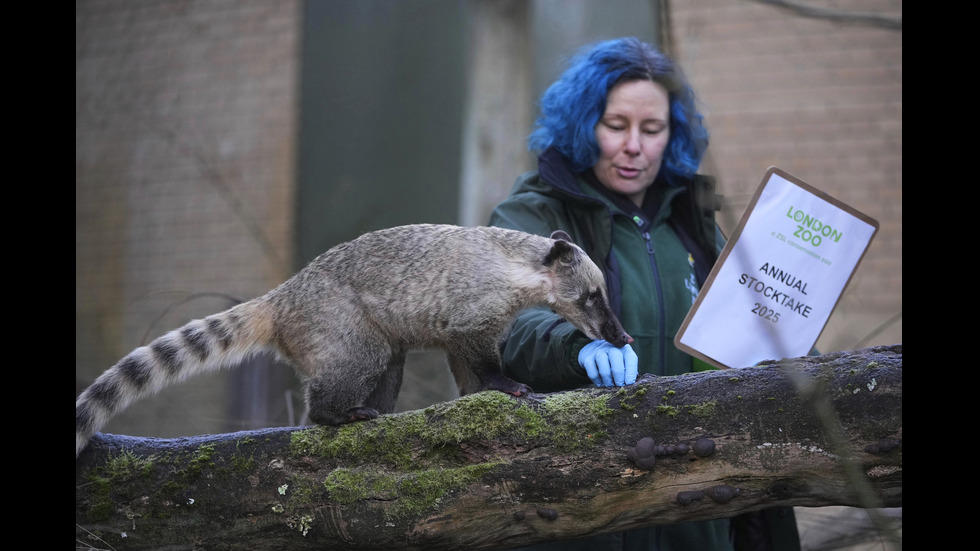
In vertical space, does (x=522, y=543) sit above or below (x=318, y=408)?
below

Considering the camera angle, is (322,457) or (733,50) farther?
(733,50)

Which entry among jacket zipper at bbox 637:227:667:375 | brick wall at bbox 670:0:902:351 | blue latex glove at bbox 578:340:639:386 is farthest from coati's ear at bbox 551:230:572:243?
brick wall at bbox 670:0:902:351

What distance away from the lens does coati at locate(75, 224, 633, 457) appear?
309cm

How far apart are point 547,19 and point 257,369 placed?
3.38m

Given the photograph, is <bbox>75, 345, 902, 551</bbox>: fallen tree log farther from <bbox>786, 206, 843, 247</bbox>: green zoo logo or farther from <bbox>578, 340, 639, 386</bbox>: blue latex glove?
<bbox>786, 206, 843, 247</bbox>: green zoo logo

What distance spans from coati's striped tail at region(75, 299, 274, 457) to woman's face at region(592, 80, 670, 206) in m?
1.57

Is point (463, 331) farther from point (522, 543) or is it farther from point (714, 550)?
point (714, 550)

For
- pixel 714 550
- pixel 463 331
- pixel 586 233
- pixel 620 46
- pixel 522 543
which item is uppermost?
pixel 620 46

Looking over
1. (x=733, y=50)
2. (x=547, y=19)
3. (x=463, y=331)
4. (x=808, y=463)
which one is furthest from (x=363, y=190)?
(x=808, y=463)

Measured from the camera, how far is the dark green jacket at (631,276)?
10.4ft

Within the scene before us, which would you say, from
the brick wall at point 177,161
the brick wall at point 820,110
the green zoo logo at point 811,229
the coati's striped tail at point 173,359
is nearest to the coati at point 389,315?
the coati's striped tail at point 173,359

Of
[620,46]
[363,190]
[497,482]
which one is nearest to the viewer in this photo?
[497,482]

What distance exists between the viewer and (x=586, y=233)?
3.57m

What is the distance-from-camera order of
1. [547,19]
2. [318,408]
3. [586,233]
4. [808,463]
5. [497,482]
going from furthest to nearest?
[547,19], [586,233], [318,408], [497,482], [808,463]
